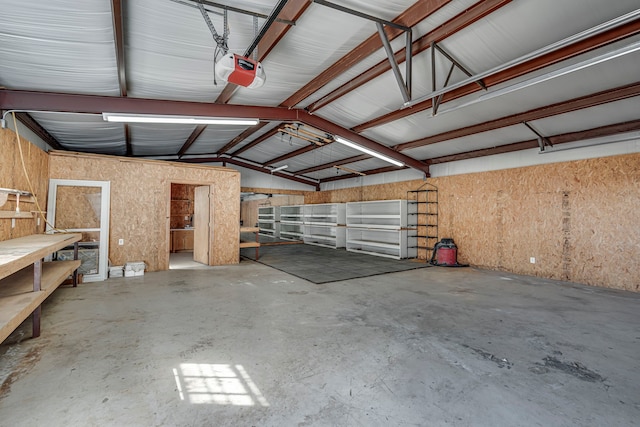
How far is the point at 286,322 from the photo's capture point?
3760 mm

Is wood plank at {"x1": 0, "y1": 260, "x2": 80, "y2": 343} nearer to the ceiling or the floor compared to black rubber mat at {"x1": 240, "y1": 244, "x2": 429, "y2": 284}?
nearer to the ceiling

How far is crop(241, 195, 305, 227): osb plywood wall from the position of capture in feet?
50.2

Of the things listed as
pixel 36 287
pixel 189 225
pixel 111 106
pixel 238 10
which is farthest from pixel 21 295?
pixel 189 225

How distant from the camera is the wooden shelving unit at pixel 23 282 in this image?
226cm

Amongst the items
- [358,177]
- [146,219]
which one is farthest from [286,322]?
[358,177]

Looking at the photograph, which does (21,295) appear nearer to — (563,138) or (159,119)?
(159,119)

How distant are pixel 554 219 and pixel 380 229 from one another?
4.30 meters

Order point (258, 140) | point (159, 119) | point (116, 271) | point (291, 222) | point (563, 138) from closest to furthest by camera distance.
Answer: point (159, 119)
point (563, 138)
point (116, 271)
point (258, 140)
point (291, 222)

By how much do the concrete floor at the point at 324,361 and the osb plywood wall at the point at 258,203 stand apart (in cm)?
1051

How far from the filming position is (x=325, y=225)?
11.8m

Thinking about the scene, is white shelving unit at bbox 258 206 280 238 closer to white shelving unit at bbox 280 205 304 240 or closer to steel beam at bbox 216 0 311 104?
white shelving unit at bbox 280 205 304 240

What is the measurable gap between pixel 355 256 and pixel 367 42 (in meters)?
6.69

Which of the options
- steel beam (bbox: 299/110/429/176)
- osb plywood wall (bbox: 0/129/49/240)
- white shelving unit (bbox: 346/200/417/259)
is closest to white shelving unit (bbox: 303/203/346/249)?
white shelving unit (bbox: 346/200/417/259)

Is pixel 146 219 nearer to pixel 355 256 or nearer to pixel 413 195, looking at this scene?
pixel 355 256
